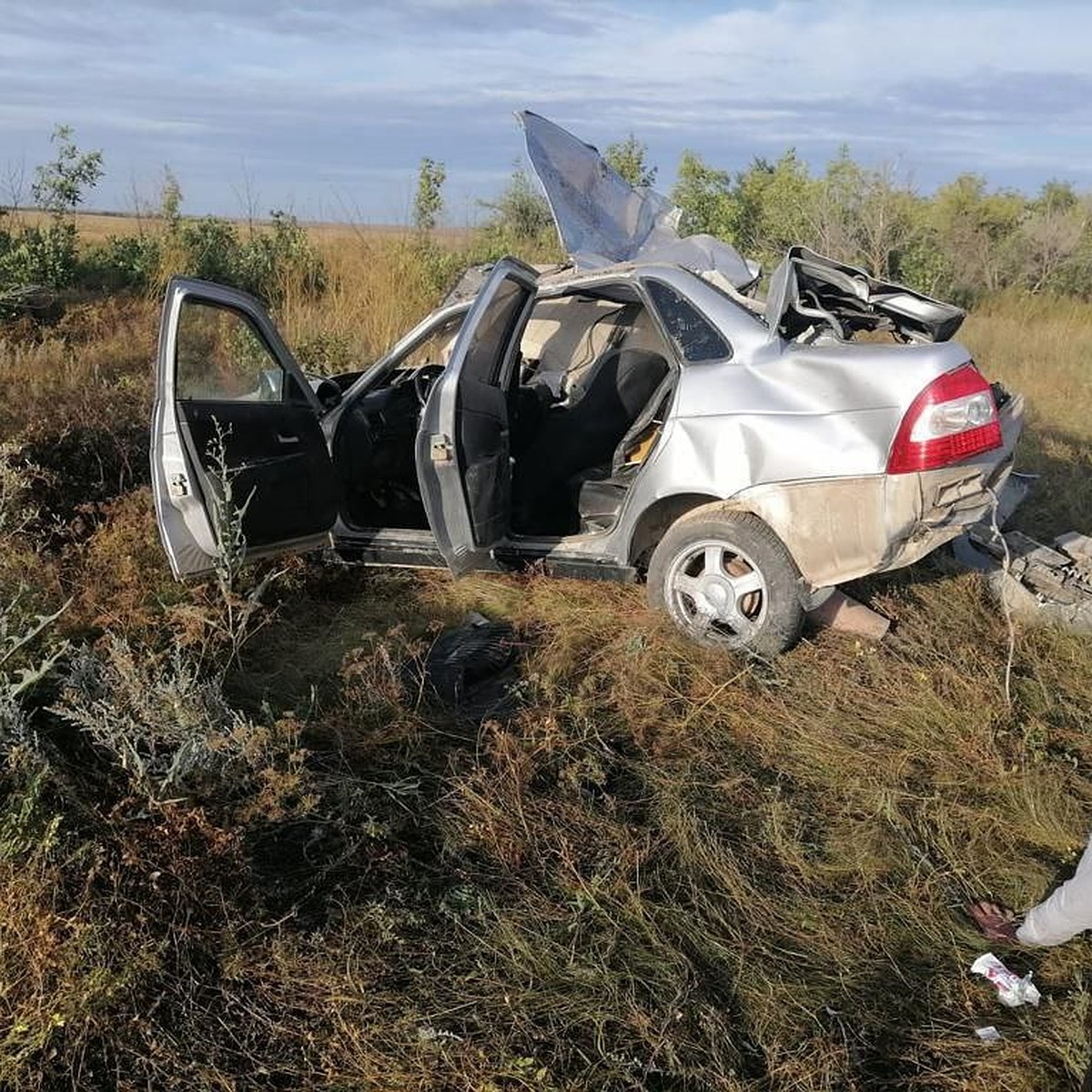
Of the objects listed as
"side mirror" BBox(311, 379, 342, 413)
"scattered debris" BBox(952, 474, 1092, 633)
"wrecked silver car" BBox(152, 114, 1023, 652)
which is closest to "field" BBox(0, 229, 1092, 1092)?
"scattered debris" BBox(952, 474, 1092, 633)

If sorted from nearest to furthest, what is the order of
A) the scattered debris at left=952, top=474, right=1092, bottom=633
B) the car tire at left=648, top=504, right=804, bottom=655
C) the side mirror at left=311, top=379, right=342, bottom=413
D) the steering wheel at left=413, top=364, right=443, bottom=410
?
the car tire at left=648, top=504, right=804, bottom=655 < the scattered debris at left=952, top=474, right=1092, bottom=633 < the side mirror at left=311, top=379, right=342, bottom=413 < the steering wheel at left=413, top=364, right=443, bottom=410

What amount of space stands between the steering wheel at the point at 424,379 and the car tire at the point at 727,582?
176cm

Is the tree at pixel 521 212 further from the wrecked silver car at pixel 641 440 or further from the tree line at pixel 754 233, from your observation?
the wrecked silver car at pixel 641 440

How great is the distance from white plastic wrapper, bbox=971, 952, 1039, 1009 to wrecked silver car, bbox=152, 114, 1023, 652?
1.63 meters

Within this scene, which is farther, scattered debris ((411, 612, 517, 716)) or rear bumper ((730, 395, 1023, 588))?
scattered debris ((411, 612, 517, 716))

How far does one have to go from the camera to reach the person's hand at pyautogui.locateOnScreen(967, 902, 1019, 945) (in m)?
2.76

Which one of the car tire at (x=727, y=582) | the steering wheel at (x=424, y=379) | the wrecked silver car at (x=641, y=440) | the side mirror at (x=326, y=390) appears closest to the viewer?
the wrecked silver car at (x=641, y=440)

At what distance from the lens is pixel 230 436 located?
4016mm

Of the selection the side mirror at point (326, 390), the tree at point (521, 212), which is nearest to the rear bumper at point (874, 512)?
the side mirror at point (326, 390)

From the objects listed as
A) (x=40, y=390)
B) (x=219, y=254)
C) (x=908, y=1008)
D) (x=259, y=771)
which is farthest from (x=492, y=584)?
(x=219, y=254)

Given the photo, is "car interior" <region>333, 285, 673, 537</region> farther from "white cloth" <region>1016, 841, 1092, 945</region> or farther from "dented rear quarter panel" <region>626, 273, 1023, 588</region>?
"white cloth" <region>1016, 841, 1092, 945</region>

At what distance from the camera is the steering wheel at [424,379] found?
5.31 metres

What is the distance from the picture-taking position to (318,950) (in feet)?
8.48

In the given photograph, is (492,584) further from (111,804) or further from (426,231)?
(426,231)
